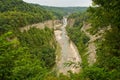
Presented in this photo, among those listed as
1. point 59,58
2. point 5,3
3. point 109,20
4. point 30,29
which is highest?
point 109,20

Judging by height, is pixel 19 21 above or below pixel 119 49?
below

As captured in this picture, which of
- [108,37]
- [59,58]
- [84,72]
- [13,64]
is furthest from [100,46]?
[59,58]

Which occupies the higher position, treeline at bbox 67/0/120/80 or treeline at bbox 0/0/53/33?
treeline at bbox 67/0/120/80

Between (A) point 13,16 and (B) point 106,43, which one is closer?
(B) point 106,43

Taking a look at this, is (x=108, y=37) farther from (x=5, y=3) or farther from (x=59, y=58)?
(x=5, y=3)

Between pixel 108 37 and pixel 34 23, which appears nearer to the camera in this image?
pixel 108 37

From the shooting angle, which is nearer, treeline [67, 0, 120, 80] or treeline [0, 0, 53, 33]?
treeline [67, 0, 120, 80]

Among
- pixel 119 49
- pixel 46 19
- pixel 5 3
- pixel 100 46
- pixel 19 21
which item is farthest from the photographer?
pixel 46 19

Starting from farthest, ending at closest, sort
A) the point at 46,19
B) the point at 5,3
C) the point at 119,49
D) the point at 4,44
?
the point at 46,19
the point at 5,3
the point at 119,49
the point at 4,44

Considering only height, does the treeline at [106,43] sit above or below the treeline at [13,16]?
above

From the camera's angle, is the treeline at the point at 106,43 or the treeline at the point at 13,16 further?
the treeline at the point at 13,16

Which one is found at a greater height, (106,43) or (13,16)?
(106,43)
